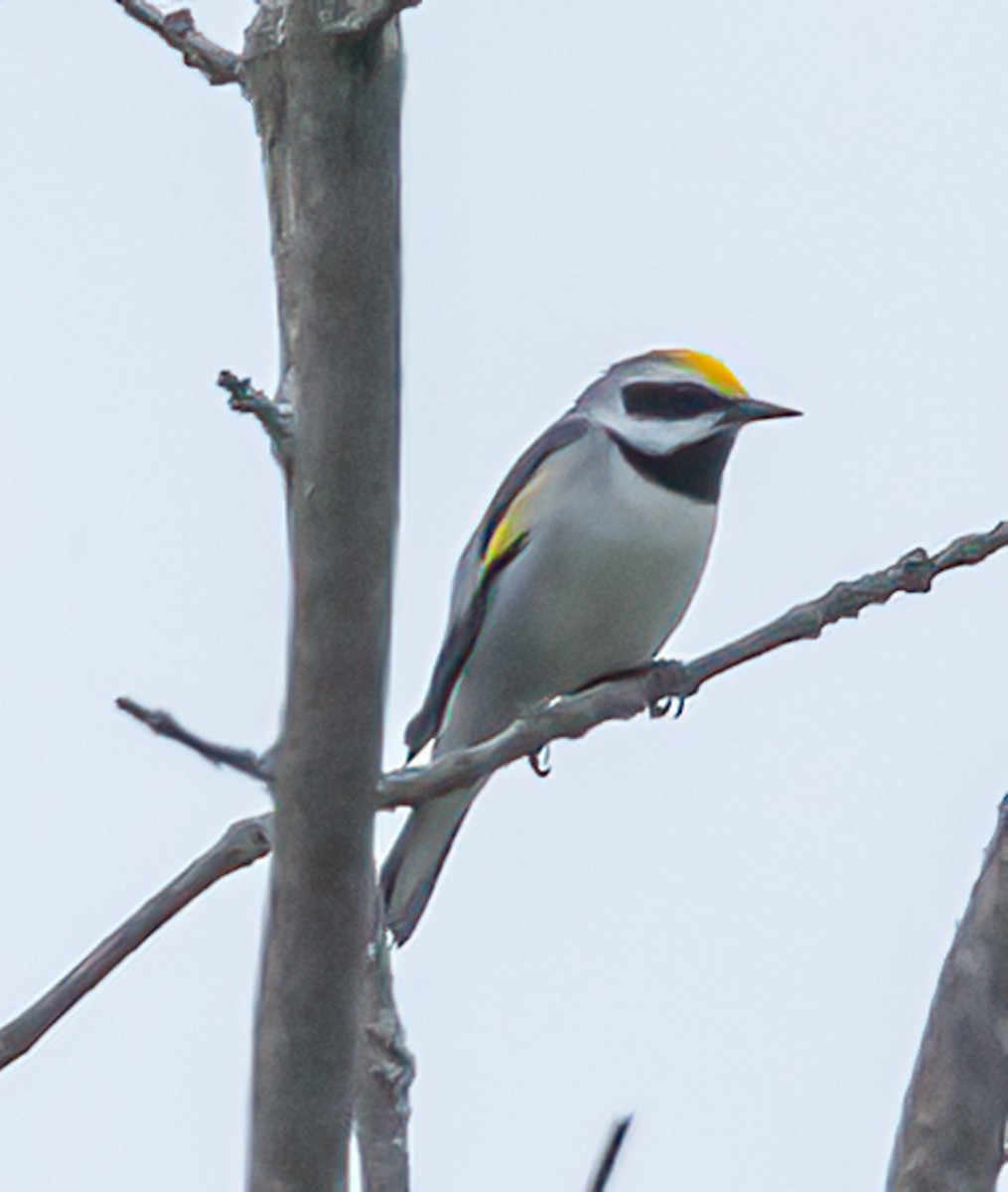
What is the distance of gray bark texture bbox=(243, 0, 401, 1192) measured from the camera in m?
2.04

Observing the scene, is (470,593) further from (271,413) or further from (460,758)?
(271,413)

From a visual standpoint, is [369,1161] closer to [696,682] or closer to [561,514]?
[696,682]

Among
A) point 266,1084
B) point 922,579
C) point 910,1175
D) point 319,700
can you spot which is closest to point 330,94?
point 319,700

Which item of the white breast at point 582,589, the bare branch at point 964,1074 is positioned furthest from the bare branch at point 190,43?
the white breast at point 582,589

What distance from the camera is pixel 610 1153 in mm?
2418

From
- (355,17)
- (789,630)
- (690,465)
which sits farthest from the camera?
(690,465)

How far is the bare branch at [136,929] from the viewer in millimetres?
2404

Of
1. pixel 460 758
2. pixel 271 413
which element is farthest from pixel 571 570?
pixel 271 413

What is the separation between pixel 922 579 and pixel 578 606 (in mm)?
2522

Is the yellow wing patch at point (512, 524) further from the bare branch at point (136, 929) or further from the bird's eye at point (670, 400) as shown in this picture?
the bare branch at point (136, 929)

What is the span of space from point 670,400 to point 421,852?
5.00 ft

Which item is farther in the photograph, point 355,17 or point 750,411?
point 750,411

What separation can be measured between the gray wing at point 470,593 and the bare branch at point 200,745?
347cm

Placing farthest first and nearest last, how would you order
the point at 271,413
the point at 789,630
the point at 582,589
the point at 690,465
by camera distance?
the point at 690,465 < the point at 582,589 < the point at 789,630 < the point at 271,413
